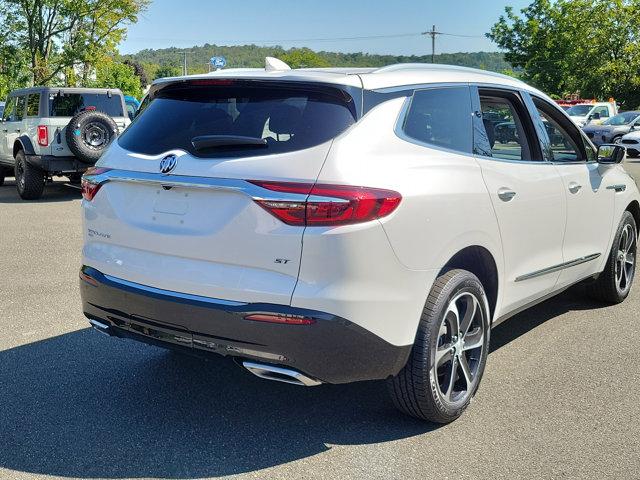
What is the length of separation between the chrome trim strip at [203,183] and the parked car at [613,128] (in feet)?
77.9

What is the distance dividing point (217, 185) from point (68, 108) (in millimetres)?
10450

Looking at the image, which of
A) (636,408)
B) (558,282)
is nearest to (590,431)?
(636,408)

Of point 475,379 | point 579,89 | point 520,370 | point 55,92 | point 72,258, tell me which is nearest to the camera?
point 475,379

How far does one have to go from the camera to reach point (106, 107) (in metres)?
12.9

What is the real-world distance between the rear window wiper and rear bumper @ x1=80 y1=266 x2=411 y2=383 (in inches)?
26.4

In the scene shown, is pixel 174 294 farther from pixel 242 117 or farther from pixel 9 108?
pixel 9 108

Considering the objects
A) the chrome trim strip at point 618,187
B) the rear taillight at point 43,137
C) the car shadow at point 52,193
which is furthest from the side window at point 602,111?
the chrome trim strip at point 618,187

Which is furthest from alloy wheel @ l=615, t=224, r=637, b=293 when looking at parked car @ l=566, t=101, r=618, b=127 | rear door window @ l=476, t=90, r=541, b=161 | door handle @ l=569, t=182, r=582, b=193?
parked car @ l=566, t=101, r=618, b=127

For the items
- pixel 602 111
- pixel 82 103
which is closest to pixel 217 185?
pixel 82 103

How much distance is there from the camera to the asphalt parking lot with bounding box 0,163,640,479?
314cm

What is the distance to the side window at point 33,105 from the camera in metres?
12.4

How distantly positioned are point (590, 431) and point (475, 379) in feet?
1.96

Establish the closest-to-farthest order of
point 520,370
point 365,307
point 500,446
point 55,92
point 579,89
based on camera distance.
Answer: point 365,307, point 500,446, point 520,370, point 55,92, point 579,89

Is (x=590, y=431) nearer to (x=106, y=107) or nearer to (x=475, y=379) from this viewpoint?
(x=475, y=379)
